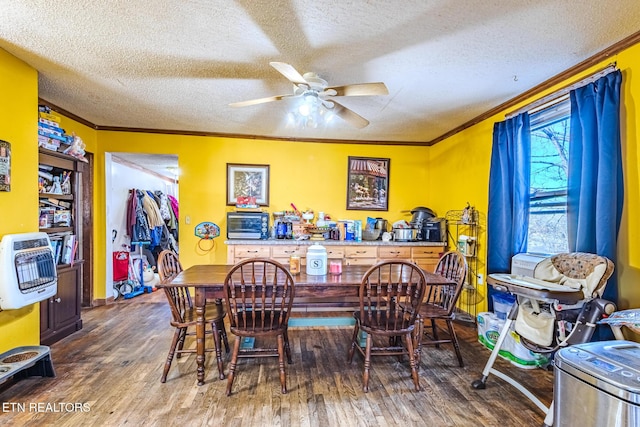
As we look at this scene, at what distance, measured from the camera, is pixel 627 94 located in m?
2.02

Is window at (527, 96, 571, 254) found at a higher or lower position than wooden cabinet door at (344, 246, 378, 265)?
higher

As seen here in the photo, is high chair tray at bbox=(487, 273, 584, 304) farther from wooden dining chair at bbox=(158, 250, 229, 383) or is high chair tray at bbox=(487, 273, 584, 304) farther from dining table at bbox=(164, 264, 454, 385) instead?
wooden dining chair at bbox=(158, 250, 229, 383)

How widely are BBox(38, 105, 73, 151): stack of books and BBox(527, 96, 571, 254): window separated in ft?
14.4

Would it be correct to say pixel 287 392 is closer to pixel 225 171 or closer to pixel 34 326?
pixel 34 326

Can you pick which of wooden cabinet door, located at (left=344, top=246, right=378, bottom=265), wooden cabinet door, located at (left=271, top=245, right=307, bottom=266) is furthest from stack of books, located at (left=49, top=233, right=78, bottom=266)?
wooden cabinet door, located at (left=344, top=246, right=378, bottom=265)

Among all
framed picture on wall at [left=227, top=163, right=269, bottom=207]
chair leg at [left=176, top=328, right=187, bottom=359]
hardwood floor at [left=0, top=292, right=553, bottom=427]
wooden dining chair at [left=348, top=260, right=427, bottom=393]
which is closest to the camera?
hardwood floor at [left=0, top=292, right=553, bottom=427]

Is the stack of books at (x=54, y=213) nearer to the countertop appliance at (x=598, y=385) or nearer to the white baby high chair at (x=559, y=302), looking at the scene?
the white baby high chair at (x=559, y=302)

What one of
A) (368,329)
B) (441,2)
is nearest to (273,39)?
(441,2)

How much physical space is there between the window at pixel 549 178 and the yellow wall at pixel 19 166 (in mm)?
4211

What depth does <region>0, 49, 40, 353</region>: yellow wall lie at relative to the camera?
2.22 metres

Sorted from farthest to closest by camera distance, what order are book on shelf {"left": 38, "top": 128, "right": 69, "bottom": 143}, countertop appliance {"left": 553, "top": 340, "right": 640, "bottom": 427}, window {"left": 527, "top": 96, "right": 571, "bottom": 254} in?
1. book on shelf {"left": 38, "top": 128, "right": 69, "bottom": 143}
2. window {"left": 527, "top": 96, "right": 571, "bottom": 254}
3. countertop appliance {"left": 553, "top": 340, "right": 640, "bottom": 427}

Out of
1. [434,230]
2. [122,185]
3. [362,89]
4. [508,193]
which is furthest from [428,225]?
[122,185]

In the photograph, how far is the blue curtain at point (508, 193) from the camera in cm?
286

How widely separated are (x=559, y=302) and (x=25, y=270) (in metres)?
3.50
